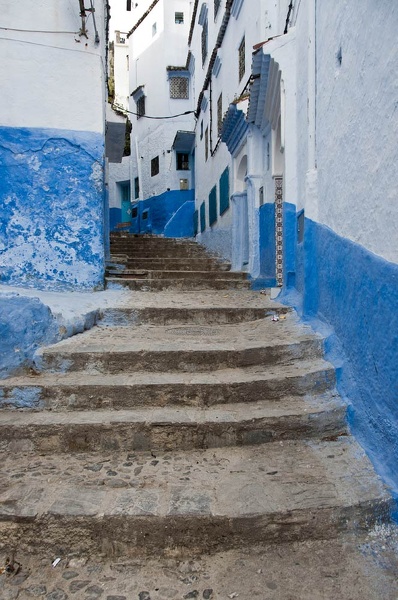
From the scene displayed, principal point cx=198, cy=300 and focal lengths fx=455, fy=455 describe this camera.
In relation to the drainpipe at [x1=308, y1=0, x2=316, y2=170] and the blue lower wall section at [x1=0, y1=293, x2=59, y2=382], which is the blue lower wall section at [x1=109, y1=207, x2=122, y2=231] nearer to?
the drainpipe at [x1=308, y1=0, x2=316, y2=170]

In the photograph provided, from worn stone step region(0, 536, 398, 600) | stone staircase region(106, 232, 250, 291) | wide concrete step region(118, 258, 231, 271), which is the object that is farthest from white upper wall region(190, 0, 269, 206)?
worn stone step region(0, 536, 398, 600)

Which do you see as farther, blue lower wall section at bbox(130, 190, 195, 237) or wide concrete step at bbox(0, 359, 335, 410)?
blue lower wall section at bbox(130, 190, 195, 237)

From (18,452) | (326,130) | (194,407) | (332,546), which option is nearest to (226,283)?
(326,130)

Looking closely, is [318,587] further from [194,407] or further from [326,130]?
[326,130]

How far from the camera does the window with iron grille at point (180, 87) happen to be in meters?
22.0

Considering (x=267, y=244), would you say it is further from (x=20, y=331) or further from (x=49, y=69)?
(x=20, y=331)

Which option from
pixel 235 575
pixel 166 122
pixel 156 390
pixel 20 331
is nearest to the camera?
pixel 235 575

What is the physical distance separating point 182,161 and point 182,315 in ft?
59.1

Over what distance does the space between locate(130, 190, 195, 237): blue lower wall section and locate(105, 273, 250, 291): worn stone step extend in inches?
513

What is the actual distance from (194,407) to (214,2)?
44.1 ft

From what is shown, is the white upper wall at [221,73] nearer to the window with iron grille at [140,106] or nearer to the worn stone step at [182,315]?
the worn stone step at [182,315]

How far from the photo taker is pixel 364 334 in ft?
10.5

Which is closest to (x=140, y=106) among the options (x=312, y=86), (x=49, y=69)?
(x=49, y=69)

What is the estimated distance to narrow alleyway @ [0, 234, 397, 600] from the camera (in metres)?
2.24
